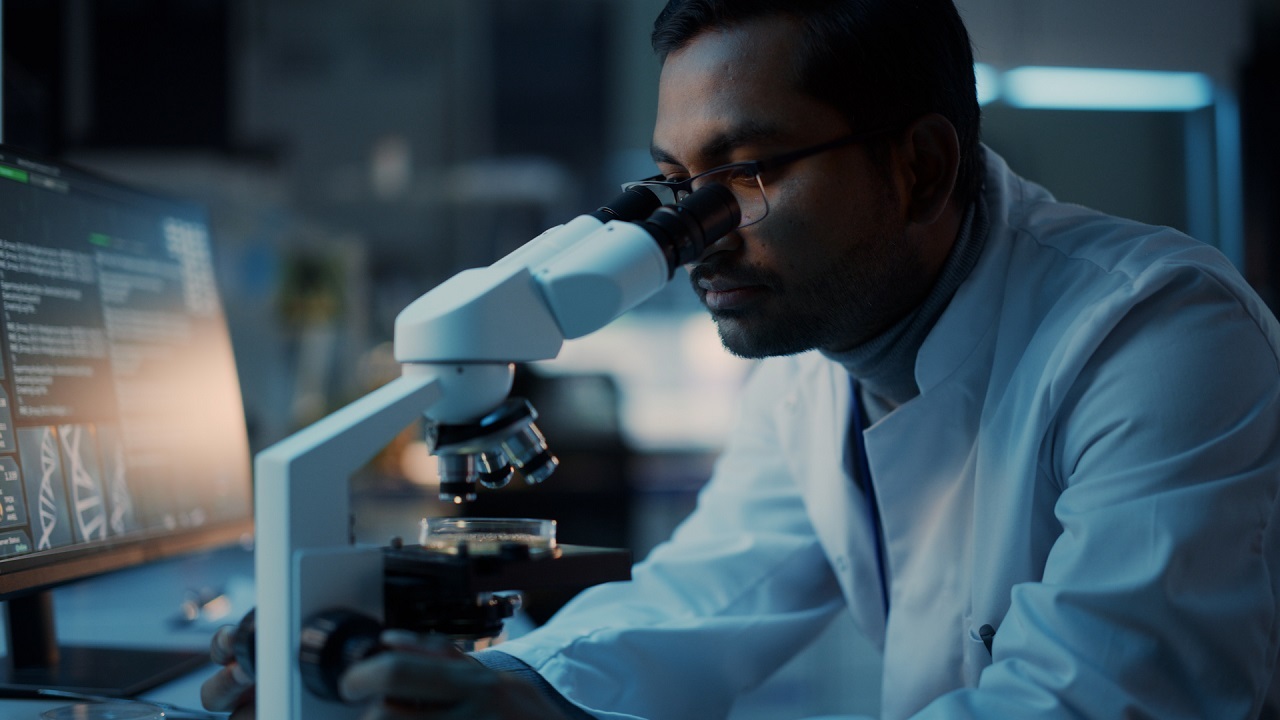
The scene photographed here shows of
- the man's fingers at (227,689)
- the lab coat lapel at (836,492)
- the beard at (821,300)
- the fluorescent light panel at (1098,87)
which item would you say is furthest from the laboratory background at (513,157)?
the man's fingers at (227,689)

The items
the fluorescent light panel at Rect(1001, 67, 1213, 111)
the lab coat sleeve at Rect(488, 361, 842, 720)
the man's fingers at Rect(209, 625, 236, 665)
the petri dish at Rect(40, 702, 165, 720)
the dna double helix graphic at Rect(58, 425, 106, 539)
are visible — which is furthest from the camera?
the fluorescent light panel at Rect(1001, 67, 1213, 111)

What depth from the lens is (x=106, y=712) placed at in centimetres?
→ 91

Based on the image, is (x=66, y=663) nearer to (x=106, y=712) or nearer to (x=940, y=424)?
(x=106, y=712)

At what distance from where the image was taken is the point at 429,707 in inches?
26.2

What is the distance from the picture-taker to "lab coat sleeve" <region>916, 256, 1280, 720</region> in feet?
2.80

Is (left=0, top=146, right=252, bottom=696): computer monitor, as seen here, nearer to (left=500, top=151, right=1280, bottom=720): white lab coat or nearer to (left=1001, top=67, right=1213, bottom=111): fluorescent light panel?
(left=500, top=151, right=1280, bottom=720): white lab coat

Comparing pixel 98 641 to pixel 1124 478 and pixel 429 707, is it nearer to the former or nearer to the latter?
pixel 429 707

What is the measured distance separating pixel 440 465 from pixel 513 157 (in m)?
4.32

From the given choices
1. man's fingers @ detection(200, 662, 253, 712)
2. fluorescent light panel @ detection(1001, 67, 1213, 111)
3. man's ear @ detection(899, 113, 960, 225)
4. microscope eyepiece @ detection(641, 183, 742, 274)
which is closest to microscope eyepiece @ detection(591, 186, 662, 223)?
microscope eyepiece @ detection(641, 183, 742, 274)

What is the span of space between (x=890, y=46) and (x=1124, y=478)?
57 cm

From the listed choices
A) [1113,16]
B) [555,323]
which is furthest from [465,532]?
[1113,16]

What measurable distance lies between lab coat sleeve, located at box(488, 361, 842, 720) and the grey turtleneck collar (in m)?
0.26

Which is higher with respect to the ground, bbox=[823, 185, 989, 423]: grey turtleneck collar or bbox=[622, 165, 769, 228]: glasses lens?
bbox=[622, 165, 769, 228]: glasses lens

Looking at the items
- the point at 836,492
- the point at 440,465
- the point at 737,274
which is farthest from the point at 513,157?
the point at 440,465
